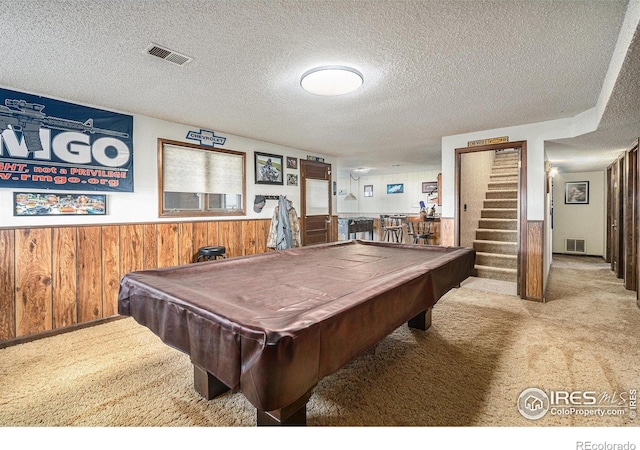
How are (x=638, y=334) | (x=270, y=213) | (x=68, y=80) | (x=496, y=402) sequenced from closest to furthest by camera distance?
1. (x=496, y=402)
2. (x=68, y=80)
3. (x=638, y=334)
4. (x=270, y=213)

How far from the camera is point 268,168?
16.9 ft

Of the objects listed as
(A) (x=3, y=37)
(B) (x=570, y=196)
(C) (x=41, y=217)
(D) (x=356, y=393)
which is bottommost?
(D) (x=356, y=393)

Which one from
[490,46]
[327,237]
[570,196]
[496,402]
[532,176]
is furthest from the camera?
[570,196]

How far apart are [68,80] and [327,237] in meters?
4.65

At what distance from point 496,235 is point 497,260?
0.65m

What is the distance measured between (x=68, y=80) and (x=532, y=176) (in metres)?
5.20

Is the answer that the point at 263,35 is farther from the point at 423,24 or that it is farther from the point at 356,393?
the point at 356,393

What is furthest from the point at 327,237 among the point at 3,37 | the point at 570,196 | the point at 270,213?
the point at 570,196

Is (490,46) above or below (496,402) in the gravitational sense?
above

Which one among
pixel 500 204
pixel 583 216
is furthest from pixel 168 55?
pixel 583 216

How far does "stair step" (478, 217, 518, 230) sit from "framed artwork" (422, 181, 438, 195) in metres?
3.15

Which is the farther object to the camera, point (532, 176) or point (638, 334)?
point (532, 176)

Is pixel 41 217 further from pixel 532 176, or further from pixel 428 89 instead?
pixel 532 176

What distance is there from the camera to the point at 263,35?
2014mm
